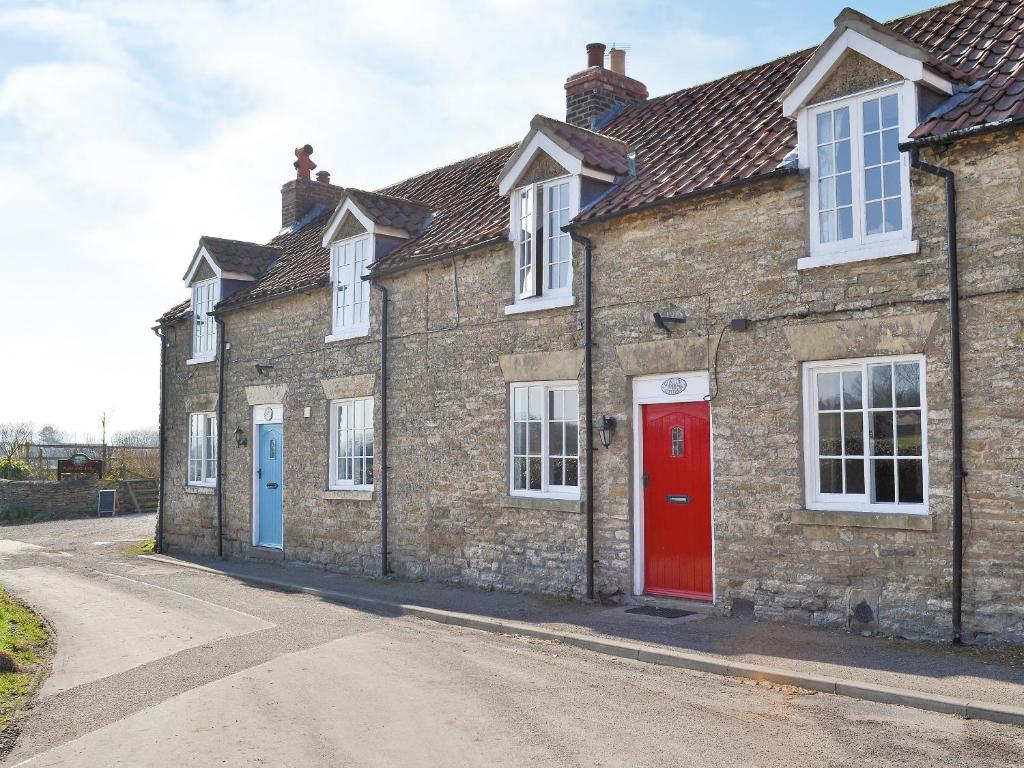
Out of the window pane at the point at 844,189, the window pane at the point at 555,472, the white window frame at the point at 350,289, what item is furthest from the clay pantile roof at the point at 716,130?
the window pane at the point at 555,472

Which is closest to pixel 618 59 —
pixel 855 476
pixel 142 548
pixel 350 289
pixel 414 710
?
pixel 350 289

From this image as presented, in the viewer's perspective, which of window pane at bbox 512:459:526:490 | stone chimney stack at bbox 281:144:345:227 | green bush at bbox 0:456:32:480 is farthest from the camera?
green bush at bbox 0:456:32:480

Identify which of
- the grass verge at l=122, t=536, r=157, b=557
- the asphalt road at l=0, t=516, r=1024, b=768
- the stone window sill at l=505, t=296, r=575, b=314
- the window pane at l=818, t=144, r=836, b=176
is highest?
the window pane at l=818, t=144, r=836, b=176

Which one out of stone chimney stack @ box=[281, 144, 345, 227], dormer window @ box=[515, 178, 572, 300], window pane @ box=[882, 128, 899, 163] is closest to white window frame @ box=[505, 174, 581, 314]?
dormer window @ box=[515, 178, 572, 300]

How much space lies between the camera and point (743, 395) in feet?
35.0

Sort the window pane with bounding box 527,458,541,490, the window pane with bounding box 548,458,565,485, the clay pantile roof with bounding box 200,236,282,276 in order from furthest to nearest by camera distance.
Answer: the clay pantile roof with bounding box 200,236,282,276, the window pane with bounding box 527,458,541,490, the window pane with bounding box 548,458,565,485

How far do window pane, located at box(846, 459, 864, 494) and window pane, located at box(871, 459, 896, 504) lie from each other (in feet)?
0.39

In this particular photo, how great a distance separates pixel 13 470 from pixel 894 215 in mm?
29301

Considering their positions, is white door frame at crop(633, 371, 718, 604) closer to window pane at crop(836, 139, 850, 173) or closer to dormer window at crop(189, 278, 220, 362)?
window pane at crop(836, 139, 850, 173)

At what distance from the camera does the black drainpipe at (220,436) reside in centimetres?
1966

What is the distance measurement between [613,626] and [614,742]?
154 inches

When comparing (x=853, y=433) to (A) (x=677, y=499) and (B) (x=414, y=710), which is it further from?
(B) (x=414, y=710)

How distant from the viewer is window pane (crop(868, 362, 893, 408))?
959 centimetres

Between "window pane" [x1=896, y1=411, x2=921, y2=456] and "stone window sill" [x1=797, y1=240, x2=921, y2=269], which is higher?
"stone window sill" [x1=797, y1=240, x2=921, y2=269]
